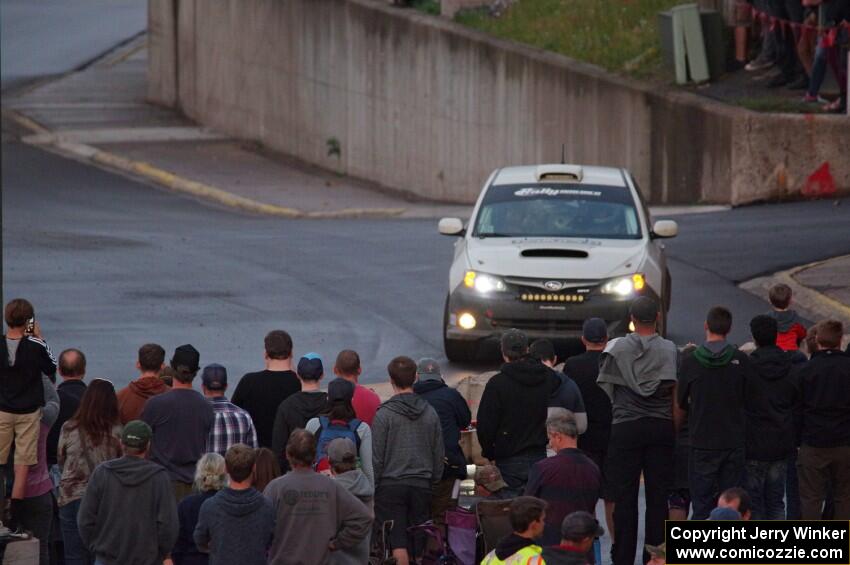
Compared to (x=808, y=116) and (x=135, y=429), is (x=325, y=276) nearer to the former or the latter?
(x=808, y=116)

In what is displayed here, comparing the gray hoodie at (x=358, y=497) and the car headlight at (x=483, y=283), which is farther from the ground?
the car headlight at (x=483, y=283)

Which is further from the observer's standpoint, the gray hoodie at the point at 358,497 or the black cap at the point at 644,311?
the black cap at the point at 644,311

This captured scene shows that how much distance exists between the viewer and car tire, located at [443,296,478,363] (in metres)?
17.0

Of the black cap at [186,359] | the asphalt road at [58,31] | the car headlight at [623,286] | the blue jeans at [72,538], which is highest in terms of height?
the asphalt road at [58,31]

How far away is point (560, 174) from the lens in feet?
61.4

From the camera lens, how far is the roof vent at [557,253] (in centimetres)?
1717

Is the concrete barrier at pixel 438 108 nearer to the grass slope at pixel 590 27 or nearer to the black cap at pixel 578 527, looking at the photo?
the grass slope at pixel 590 27

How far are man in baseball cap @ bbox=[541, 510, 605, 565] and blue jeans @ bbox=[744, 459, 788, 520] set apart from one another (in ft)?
9.22

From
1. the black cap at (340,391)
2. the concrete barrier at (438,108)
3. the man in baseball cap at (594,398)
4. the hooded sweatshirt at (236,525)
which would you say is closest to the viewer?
the hooded sweatshirt at (236,525)

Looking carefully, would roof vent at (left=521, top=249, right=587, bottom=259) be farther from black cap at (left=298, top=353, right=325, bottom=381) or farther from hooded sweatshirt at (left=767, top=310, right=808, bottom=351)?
black cap at (left=298, top=353, right=325, bottom=381)

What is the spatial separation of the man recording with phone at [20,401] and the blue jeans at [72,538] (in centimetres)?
65

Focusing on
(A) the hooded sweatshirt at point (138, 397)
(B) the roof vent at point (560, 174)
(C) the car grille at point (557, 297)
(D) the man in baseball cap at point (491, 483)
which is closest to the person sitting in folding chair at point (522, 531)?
(D) the man in baseball cap at point (491, 483)

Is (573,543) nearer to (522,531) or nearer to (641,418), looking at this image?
(522,531)

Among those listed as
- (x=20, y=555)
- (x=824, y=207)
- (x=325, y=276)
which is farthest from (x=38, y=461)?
(x=824, y=207)
